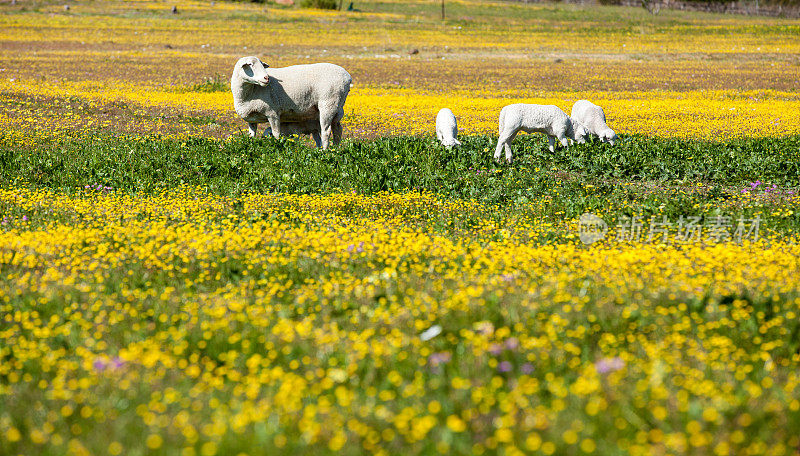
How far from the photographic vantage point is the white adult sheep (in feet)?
49.5

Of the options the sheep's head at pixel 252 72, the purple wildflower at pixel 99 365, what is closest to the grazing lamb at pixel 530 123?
the sheep's head at pixel 252 72

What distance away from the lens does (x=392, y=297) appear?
21.4 ft

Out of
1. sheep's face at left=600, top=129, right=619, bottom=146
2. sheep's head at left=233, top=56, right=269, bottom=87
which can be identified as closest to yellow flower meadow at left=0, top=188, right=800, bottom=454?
sheep's head at left=233, top=56, right=269, bottom=87

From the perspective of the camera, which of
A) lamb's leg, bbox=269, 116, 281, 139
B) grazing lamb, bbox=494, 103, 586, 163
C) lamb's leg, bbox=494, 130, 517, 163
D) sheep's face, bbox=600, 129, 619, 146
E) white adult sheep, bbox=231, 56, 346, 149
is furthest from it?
sheep's face, bbox=600, 129, 619, 146

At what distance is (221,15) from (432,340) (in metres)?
88.1

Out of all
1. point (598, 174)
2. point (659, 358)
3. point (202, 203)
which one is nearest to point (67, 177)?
point (202, 203)

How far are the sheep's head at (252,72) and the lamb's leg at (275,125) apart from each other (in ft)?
3.41

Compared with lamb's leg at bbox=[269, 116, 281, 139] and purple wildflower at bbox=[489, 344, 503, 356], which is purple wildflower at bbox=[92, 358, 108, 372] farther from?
lamb's leg at bbox=[269, 116, 281, 139]

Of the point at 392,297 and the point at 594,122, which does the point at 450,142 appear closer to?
the point at 594,122

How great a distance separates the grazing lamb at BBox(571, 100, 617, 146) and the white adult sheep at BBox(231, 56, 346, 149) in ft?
20.0

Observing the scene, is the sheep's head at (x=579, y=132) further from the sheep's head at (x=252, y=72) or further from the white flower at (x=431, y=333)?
the white flower at (x=431, y=333)

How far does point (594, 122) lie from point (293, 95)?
7598 mm

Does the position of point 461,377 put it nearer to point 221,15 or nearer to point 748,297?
point 748,297

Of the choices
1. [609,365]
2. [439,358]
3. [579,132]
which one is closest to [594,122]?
[579,132]
